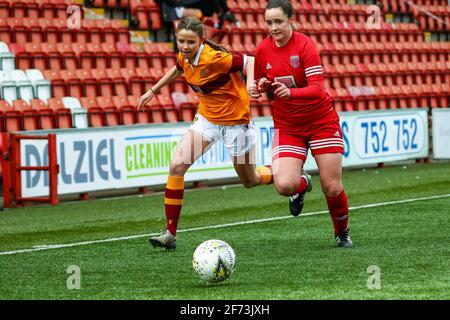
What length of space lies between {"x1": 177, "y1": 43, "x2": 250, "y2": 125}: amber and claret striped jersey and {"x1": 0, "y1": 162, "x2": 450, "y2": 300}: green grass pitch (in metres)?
1.23

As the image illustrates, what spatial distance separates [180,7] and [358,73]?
4750 mm

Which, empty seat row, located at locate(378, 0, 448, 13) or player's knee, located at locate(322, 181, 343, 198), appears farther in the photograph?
empty seat row, located at locate(378, 0, 448, 13)

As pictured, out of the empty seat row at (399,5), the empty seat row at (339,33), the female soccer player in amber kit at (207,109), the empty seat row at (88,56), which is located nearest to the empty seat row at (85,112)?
the empty seat row at (88,56)

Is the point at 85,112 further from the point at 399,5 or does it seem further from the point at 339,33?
the point at 399,5

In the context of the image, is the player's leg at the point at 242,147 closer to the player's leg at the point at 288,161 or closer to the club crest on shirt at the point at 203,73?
the club crest on shirt at the point at 203,73

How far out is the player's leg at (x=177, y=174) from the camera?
9781 millimetres

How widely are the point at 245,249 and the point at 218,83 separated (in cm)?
156

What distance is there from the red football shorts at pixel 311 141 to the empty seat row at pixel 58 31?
10.6 m

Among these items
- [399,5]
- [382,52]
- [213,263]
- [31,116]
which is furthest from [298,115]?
[399,5]

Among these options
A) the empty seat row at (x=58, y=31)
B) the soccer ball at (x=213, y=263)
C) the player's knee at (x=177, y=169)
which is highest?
the empty seat row at (x=58, y=31)

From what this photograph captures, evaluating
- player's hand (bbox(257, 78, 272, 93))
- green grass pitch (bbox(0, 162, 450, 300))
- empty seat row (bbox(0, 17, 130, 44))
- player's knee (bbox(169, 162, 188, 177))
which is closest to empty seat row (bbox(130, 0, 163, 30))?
empty seat row (bbox(0, 17, 130, 44))

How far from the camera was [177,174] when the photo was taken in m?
9.90

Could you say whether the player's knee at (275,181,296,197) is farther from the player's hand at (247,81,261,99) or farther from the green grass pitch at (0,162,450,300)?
the player's hand at (247,81,261,99)

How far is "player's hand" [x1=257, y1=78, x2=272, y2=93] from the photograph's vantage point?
8.69 metres
